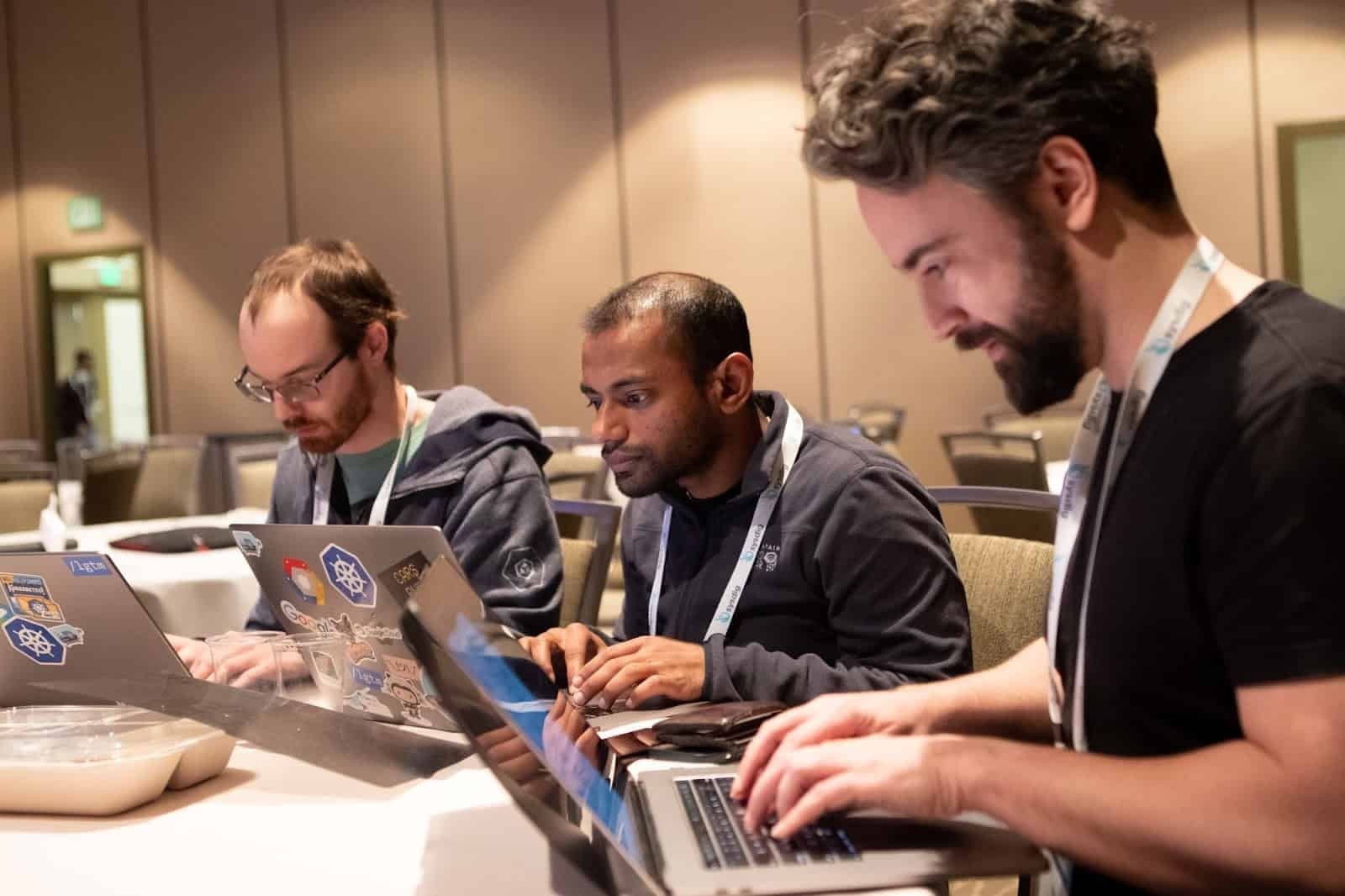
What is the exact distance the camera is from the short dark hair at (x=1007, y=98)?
1.03m

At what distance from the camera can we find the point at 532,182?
8.01m

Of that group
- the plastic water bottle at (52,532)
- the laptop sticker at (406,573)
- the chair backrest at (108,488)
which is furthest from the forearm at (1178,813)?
the chair backrest at (108,488)

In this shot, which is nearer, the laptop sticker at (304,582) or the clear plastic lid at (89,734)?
the clear plastic lid at (89,734)

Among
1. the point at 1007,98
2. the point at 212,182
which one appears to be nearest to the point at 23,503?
the point at 1007,98

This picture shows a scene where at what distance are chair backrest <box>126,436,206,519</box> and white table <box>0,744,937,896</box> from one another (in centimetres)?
474

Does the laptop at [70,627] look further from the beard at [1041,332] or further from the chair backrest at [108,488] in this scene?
the chair backrest at [108,488]

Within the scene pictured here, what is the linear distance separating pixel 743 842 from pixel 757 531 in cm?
80

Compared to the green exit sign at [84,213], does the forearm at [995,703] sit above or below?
below

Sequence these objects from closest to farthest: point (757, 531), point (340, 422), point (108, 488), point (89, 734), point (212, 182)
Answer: point (89, 734), point (757, 531), point (340, 422), point (108, 488), point (212, 182)

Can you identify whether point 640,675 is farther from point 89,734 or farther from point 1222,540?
point 1222,540

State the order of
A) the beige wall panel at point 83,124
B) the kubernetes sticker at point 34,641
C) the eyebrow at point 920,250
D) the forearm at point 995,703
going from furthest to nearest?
the beige wall panel at point 83,124
the kubernetes sticker at point 34,641
the forearm at point 995,703
the eyebrow at point 920,250

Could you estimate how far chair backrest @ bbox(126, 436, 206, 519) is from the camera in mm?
5777

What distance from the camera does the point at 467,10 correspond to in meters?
8.01

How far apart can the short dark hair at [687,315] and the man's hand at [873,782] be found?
96 cm
